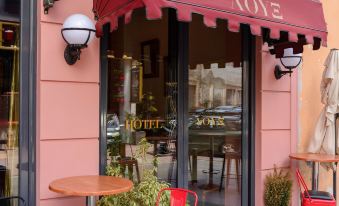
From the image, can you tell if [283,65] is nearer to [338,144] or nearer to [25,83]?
[338,144]

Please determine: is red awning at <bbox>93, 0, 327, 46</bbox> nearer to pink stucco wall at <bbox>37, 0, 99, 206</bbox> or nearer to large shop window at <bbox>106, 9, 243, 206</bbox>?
pink stucco wall at <bbox>37, 0, 99, 206</bbox>

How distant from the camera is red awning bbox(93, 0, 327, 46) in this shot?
3291 millimetres

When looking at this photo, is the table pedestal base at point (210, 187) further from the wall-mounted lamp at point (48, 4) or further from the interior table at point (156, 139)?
the wall-mounted lamp at point (48, 4)

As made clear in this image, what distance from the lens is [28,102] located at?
3.72 metres

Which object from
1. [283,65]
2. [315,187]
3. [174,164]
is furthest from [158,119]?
[315,187]

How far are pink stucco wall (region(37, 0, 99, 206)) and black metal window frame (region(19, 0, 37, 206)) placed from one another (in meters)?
0.07

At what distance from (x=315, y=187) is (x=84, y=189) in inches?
136

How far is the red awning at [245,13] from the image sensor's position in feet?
10.8

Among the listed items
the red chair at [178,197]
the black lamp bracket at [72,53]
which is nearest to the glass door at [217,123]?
the red chair at [178,197]

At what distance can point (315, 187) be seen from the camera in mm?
5359

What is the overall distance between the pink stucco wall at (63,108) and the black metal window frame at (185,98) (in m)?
0.19

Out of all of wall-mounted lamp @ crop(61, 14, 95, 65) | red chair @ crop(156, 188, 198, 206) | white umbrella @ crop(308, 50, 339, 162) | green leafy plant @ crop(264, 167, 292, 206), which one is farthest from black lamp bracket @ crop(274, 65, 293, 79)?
wall-mounted lamp @ crop(61, 14, 95, 65)

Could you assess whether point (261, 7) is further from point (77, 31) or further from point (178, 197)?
point (178, 197)

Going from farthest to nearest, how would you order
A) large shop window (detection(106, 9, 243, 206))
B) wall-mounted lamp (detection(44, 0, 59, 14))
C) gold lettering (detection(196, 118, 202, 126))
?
gold lettering (detection(196, 118, 202, 126)) → large shop window (detection(106, 9, 243, 206)) → wall-mounted lamp (detection(44, 0, 59, 14))
